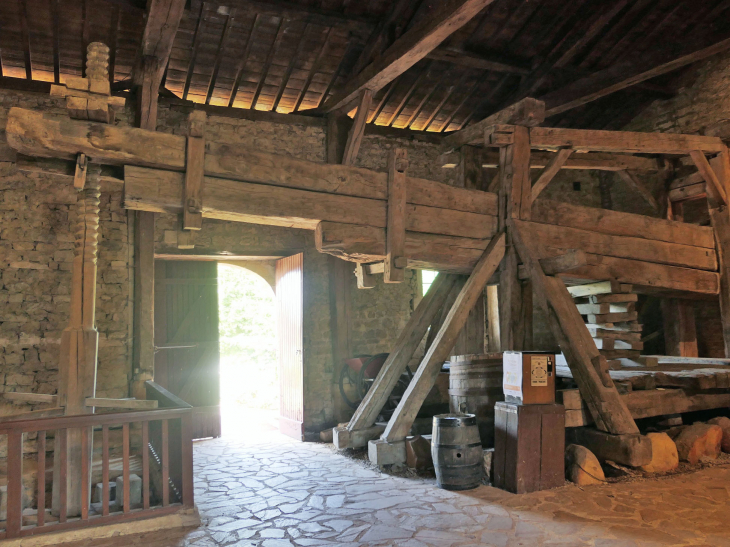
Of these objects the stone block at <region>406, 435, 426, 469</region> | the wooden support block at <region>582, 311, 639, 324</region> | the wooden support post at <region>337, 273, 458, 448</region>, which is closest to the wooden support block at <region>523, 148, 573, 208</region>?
the wooden support post at <region>337, 273, 458, 448</region>

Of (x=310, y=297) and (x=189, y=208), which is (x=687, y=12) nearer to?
(x=310, y=297)

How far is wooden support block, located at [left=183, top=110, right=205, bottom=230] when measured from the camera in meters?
4.71

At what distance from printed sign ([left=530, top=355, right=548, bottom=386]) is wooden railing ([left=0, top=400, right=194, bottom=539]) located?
311 cm

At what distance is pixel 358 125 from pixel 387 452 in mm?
4341

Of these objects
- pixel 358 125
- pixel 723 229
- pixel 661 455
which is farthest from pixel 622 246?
pixel 358 125

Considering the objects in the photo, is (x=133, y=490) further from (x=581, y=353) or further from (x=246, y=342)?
(x=246, y=342)

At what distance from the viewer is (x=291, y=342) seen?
8703mm

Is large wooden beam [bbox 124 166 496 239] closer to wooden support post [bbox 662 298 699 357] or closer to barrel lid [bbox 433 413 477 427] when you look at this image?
barrel lid [bbox 433 413 477 427]

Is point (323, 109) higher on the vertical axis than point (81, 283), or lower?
higher

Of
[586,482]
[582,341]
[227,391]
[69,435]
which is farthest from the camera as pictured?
[227,391]

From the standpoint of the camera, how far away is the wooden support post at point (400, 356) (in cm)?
650

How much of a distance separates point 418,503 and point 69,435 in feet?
9.41

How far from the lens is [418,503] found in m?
4.67

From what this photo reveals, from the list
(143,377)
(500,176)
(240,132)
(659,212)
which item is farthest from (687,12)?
(143,377)
